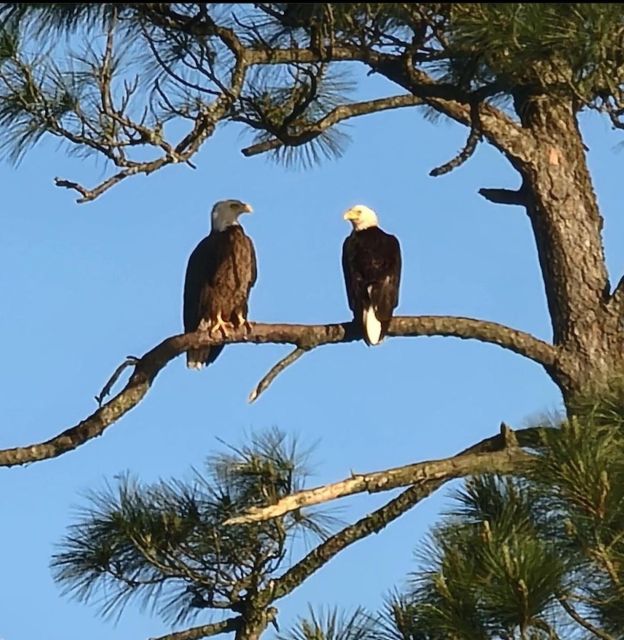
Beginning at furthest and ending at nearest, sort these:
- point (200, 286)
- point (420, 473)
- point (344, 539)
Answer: point (200, 286) → point (344, 539) → point (420, 473)

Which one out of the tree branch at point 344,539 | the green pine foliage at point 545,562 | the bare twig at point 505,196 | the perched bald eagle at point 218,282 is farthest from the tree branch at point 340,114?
the green pine foliage at point 545,562

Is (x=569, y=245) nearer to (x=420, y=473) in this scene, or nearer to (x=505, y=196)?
(x=505, y=196)

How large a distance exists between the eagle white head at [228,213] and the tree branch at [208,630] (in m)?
1.87

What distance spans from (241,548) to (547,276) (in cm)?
92

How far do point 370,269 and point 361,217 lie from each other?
0.51 meters

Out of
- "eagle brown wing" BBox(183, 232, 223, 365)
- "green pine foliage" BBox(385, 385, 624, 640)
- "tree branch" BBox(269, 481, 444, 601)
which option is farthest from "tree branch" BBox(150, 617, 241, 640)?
"eagle brown wing" BBox(183, 232, 223, 365)

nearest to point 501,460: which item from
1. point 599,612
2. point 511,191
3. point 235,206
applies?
point 599,612

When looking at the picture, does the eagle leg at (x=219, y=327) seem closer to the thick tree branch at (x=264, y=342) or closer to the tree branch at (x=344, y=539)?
the thick tree branch at (x=264, y=342)

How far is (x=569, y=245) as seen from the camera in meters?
4.33

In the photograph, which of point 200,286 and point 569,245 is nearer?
point 569,245

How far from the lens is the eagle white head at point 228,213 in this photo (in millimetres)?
5781

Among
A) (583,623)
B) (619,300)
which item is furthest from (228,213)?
(583,623)

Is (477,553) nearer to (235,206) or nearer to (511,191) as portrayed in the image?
(511,191)

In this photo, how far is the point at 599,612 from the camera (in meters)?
3.38
